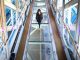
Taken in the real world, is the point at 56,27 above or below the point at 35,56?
above

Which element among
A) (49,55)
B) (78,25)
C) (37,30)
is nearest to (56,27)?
(49,55)

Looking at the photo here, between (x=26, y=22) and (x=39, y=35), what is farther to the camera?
(x=39, y=35)

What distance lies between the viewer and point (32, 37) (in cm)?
721

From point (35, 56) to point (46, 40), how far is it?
3.90ft

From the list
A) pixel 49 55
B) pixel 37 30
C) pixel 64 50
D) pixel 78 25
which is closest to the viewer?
pixel 78 25

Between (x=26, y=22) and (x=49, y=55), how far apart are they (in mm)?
1559

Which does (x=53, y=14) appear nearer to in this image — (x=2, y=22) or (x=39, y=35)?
(x=39, y=35)

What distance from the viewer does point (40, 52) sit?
6.13 metres

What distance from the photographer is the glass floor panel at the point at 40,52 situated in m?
5.75

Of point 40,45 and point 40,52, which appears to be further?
point 40,45

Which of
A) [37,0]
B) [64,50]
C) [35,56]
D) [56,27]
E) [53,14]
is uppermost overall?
[37,0]

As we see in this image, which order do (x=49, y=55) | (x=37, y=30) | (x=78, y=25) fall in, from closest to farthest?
(x=78, y=25), (x=49, y=55), (x=37, y=30)

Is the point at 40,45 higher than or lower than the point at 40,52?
higher

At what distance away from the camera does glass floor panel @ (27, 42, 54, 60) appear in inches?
226
